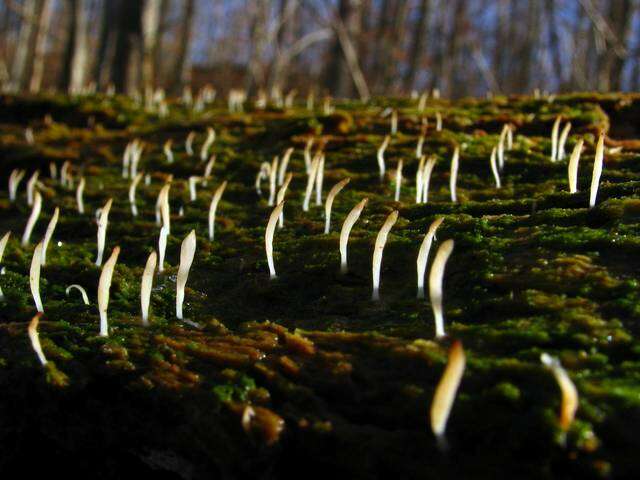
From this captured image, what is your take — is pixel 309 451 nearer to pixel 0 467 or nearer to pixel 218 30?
pixel 0 467

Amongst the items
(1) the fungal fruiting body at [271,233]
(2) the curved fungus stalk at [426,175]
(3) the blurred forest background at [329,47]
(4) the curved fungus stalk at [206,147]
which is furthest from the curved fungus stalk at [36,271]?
(3) the blurred forest background at [329,47]

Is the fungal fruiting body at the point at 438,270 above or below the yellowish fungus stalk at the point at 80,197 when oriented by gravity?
below

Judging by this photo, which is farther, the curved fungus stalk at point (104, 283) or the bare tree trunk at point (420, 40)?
the bare tree trunk at point (420, 40)

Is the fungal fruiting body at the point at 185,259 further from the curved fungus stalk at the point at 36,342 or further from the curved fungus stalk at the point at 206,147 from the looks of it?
the curved fungus stalk at the point at 206,147

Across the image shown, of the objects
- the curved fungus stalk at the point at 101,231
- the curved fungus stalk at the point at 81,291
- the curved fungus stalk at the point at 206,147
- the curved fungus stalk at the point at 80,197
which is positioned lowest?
the curved fungus stalk at the point at 81,291

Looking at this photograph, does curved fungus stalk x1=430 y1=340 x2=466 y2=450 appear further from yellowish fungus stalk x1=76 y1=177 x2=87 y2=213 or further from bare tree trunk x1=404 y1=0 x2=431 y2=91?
bare tree trunk x1=404 y1=0 x2=431 y2=91

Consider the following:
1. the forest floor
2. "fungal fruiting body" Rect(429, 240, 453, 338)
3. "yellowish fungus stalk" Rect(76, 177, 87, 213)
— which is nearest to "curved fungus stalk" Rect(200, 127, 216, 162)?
the forest floor

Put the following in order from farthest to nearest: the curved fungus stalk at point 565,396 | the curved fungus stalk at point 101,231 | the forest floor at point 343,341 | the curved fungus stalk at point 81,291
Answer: the curved fungus stalk at point 101,231 → the curved fungus stalk at point 81,291 → the forest floor at point 343,341 → the curved fungus stalk at point 565,396
